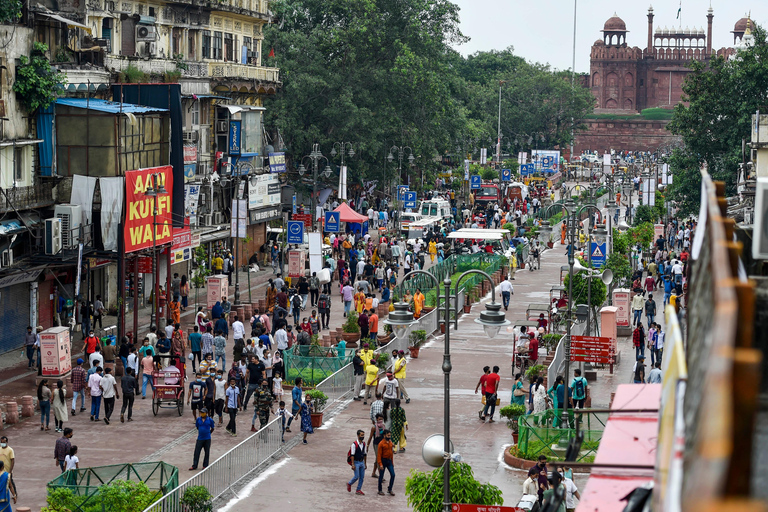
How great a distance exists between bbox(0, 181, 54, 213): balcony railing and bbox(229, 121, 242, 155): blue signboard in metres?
13.7

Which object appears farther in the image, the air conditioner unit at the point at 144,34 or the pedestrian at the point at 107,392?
the air conditioner unit at the point at 144,34

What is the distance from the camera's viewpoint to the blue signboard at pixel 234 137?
4506 centimetres

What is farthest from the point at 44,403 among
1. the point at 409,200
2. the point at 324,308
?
the point at 409,200

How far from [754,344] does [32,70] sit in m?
28.2

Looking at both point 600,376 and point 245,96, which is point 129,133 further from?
point 245,96

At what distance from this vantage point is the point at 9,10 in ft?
95.5

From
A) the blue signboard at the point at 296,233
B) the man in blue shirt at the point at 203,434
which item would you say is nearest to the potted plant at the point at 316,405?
the man in blue shirt at the point at 203,434

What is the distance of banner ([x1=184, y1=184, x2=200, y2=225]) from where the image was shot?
4041 cm

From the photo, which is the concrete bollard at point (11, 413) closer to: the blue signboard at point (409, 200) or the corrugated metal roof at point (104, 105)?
the corrugated metal roof at point (104, 105)

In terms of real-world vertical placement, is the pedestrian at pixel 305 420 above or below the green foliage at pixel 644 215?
below

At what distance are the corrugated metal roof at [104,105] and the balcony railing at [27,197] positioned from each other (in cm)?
225

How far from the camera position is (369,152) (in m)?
58.8

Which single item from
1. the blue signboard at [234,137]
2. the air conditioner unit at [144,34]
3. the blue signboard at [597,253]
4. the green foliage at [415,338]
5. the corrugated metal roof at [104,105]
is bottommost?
the green foliage at [415,338]

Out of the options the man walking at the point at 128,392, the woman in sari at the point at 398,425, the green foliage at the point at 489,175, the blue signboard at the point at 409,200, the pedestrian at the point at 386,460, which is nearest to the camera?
the pedestrian at the point at 386,460
